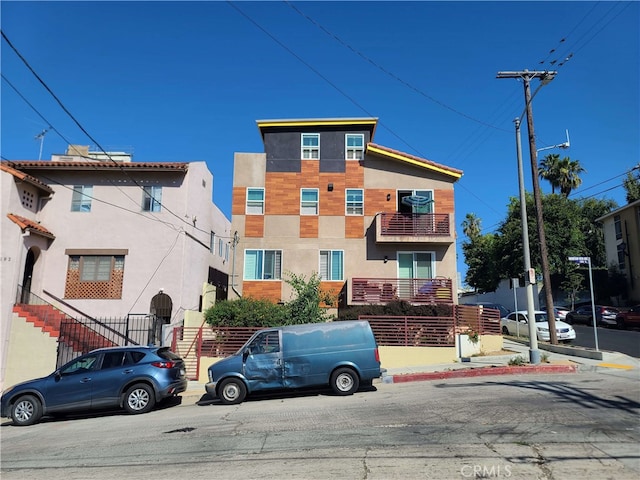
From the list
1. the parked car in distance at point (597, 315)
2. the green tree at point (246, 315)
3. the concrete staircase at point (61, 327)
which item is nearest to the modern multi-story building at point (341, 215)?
the green tree at point (246, 315)

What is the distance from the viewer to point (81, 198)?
790 inches

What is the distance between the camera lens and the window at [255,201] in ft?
72.0

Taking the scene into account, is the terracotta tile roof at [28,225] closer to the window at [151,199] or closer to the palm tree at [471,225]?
the window at [151,199]

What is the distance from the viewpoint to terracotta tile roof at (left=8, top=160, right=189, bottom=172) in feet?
64.3

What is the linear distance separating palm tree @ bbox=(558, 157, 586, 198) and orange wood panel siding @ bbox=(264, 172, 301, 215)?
126 ft

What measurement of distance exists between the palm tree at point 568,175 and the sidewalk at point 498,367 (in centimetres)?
3755

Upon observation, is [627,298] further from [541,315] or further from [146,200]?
[146,200]

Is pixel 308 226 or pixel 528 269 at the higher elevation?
pixel 308 226

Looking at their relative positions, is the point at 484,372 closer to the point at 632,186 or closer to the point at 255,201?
the point at 255,201

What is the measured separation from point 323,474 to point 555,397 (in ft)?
21.1

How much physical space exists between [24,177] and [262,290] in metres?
10.8

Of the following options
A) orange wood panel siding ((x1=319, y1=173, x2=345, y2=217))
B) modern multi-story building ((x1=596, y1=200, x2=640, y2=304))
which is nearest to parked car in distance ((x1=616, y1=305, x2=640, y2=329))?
modern multi-story building ((x1=596, y1=200, x2=640, y2=304))

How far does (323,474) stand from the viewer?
209 inches

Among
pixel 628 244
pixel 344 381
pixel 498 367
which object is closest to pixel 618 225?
pixel 628 244
